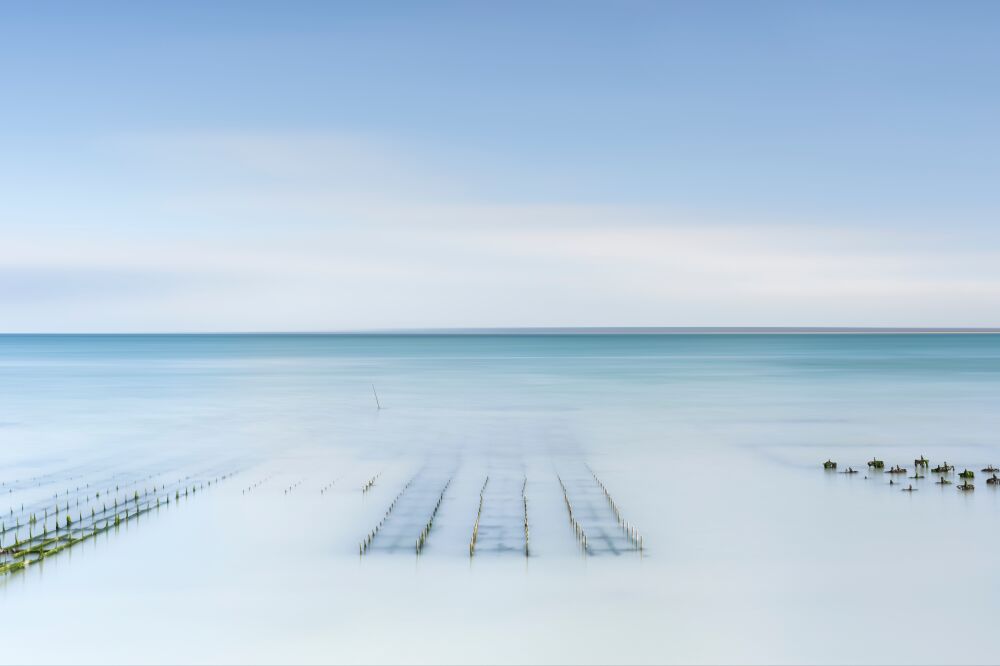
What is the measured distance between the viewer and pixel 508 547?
19.6 m

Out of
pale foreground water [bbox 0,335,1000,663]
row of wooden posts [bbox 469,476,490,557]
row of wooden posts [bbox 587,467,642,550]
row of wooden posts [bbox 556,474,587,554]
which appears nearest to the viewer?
pale foreground water [bbox 0,335,1000,663]

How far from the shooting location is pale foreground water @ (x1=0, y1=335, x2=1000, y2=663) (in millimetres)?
15164

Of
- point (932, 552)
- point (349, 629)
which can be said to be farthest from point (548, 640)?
point (932, 552)

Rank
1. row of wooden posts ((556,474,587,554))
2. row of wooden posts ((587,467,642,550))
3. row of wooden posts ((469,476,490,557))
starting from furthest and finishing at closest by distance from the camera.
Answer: row of wooden posts ((587,467,642,550)) < row of wooden posts ((556,474,587,554)) < row of wooden posts ((469,476,490,557))

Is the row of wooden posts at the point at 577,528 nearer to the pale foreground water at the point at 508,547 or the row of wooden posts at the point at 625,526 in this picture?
the pale foreground water at the point at 508,547

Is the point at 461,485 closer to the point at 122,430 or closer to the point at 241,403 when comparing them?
the point at 122,430

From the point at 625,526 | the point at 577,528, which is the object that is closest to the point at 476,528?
the point at 577,528

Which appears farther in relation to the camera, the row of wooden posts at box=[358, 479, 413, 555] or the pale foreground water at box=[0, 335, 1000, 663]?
the row of wooden posts at box=[358, 479, 413, 555]

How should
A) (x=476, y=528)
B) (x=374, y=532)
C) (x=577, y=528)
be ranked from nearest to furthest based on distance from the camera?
(x=476, y=528) → (x=374, y=532) → (x=577, y=528)

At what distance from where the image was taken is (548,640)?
15.0m

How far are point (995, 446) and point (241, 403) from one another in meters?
43.3

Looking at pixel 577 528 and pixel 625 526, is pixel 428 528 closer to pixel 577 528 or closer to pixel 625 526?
pixel 577 528

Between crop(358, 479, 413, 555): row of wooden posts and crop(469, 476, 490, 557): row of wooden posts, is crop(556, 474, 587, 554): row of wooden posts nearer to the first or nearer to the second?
crop(469, 476, 490, 557): row of wooden posts

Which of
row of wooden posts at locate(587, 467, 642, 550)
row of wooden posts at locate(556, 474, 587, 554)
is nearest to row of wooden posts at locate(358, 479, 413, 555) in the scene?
row of wooden posts at locate(556, 474, 587, 554)
